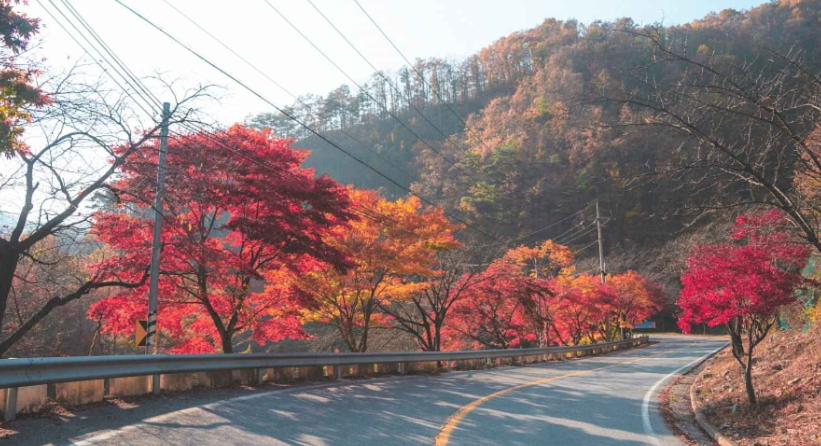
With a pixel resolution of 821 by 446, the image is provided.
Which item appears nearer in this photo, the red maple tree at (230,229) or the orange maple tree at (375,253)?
the red maple tree at (230,229)

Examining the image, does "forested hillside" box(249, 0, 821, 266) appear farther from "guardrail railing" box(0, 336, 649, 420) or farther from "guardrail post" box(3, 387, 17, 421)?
"guardrail post" box(3, 387, 17, 421)

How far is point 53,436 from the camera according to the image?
5801 millimetres

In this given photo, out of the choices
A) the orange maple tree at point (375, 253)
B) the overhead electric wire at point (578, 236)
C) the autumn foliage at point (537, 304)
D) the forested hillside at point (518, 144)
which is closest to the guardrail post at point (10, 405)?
the orange maple tree at point (375, 253)

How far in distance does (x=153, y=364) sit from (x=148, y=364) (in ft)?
0.45

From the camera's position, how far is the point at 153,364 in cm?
875

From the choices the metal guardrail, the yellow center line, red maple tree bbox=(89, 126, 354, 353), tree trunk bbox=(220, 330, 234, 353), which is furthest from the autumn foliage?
tree trunk bbox=(220, 330, 234, 353)

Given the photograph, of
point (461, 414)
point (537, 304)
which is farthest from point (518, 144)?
point (461, 414)

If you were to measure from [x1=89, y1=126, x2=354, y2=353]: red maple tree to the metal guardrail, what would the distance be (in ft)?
8.74

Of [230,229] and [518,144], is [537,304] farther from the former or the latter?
[518,144]

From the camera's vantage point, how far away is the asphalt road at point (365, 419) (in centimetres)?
623

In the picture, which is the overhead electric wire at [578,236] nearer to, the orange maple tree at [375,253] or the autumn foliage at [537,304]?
the autumn foliage at [537,304]

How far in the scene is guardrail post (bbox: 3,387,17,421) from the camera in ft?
20.7

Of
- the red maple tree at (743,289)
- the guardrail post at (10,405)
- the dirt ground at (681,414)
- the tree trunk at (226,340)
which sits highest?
the red maple tree at (743,289)

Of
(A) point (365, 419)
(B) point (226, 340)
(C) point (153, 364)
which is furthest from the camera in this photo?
(B) point (226, 340)
